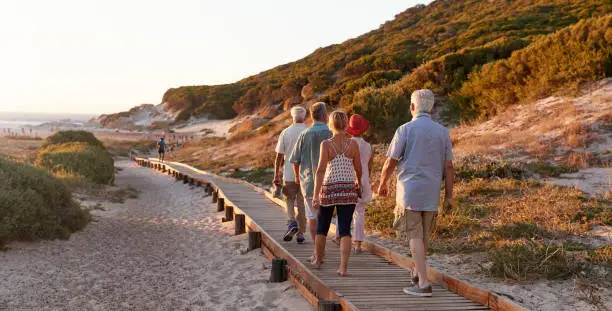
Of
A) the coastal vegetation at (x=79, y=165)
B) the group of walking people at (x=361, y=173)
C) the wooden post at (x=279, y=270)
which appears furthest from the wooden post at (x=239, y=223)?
the coastal vegetation at (x=79, y=165)

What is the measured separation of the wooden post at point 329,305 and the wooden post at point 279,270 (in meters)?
1.92

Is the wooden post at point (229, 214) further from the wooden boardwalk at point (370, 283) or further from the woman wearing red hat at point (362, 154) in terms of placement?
the woman wearing red hat at point (362, 154)

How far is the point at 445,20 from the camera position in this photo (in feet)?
201

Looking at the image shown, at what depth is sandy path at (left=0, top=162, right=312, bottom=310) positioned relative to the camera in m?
6.59

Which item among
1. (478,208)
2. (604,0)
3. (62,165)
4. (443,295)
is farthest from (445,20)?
(443,295)

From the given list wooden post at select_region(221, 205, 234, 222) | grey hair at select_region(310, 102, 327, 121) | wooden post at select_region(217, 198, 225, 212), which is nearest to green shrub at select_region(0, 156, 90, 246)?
wooden post at select_region(221, 205, 234, 222)

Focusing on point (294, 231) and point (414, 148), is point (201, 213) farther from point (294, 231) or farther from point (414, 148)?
point (414, 148)

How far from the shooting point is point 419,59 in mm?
37594

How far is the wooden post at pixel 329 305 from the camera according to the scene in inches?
193

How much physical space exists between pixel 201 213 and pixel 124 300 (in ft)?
23.2

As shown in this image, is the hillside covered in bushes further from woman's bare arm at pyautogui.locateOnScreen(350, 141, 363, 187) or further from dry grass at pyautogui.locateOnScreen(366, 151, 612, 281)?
woman's bare arm at pyautogui.locateOnScreen(350, 141, 363, 187)

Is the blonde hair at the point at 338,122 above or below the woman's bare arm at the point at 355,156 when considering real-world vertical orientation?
above

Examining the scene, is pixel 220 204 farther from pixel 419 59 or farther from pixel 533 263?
pixel 419 59

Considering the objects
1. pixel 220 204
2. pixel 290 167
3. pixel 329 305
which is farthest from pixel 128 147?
pixel 329 305
